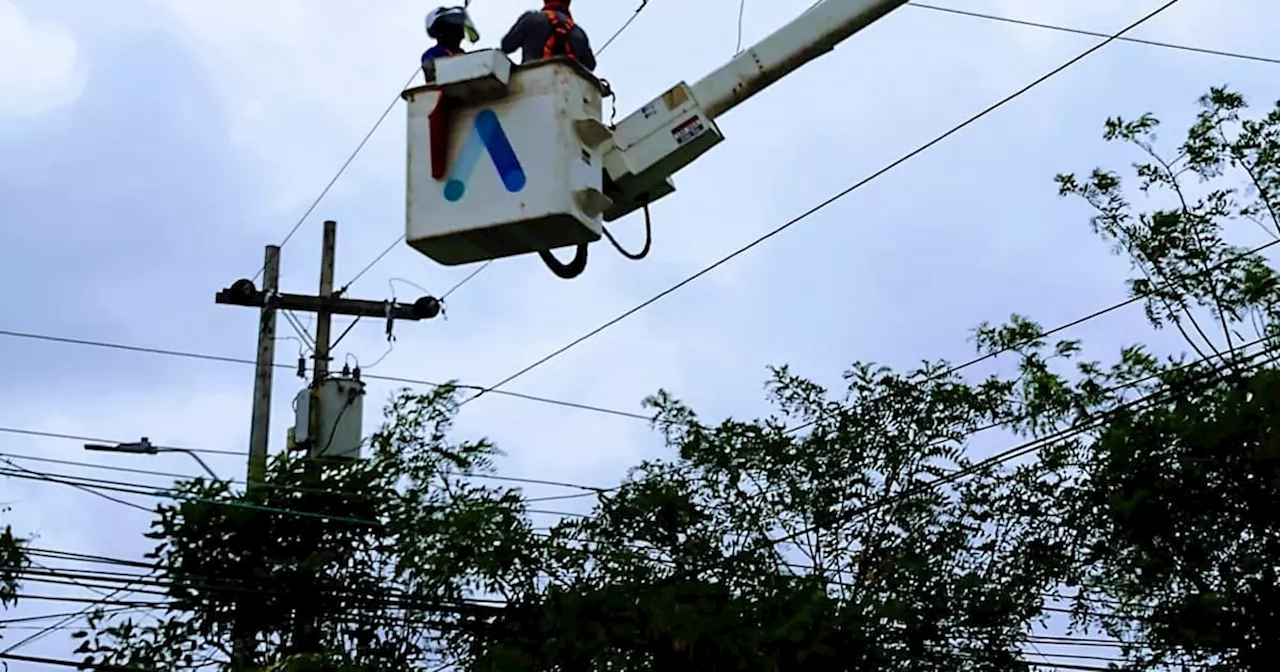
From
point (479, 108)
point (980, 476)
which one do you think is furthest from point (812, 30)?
point (980, 476)

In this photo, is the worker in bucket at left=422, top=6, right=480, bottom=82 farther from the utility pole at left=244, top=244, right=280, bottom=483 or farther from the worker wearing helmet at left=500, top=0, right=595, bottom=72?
the utility pole at left=244, top=244, right=280, bottom=483

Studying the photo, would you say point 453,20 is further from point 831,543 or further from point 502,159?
point 831,543

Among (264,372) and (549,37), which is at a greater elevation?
(264,372)

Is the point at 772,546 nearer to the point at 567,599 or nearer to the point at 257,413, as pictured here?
the point at 567,599

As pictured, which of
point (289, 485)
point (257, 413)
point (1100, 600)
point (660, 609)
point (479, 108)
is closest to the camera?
point (479, 108)

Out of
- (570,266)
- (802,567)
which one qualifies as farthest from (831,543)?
(570,266)

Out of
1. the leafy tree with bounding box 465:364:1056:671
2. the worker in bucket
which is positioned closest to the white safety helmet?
the worker in bucket

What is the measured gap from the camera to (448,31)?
7008 mm

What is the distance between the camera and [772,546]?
1450 cm

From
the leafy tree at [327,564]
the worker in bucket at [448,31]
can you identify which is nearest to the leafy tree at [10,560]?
the leafy tree at [327,564]

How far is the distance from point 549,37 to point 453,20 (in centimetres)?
38

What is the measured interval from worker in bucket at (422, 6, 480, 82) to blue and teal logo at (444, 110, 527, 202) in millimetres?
556

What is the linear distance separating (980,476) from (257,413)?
617cm

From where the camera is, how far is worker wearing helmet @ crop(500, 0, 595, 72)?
7039mm
